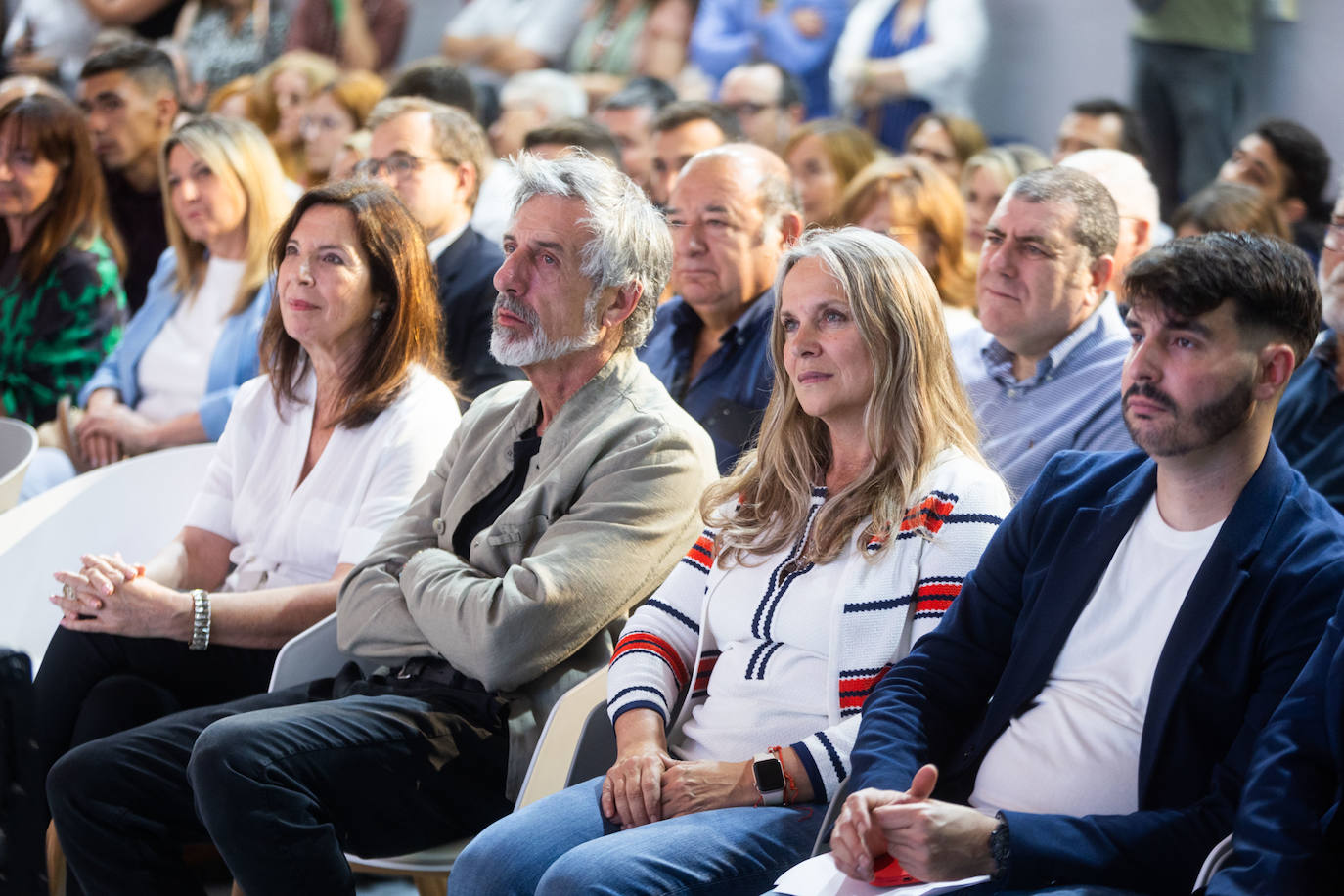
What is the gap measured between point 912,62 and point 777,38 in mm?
755

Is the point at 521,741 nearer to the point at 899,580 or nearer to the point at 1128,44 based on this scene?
the point at 899,580

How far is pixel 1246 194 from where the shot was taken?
376cm

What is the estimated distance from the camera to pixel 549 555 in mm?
2092

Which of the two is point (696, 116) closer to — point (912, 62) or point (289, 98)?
point (912, 62)

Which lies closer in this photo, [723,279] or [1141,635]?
[1141,635]

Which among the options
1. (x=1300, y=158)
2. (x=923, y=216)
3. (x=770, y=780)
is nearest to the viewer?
(x=770, y=780)

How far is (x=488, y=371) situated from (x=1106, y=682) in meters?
1.88

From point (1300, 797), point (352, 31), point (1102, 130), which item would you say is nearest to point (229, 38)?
point (352, 31)

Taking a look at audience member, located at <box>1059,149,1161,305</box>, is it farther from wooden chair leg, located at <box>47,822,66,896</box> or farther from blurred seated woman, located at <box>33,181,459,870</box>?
wooden chair leg, located at <box>47,822,66,896</box>

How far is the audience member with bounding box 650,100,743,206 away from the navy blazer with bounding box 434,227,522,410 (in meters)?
0.76

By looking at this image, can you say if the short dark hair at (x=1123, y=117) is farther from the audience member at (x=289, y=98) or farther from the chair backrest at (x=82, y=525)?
the chair backrest at (x=82, y=525)

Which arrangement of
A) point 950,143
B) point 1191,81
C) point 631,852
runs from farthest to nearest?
point 1191,81, point 950,143, point 631,852

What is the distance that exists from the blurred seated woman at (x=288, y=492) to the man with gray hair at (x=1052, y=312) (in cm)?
102

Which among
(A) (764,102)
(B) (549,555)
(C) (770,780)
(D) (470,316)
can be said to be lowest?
(C) (770,780)
